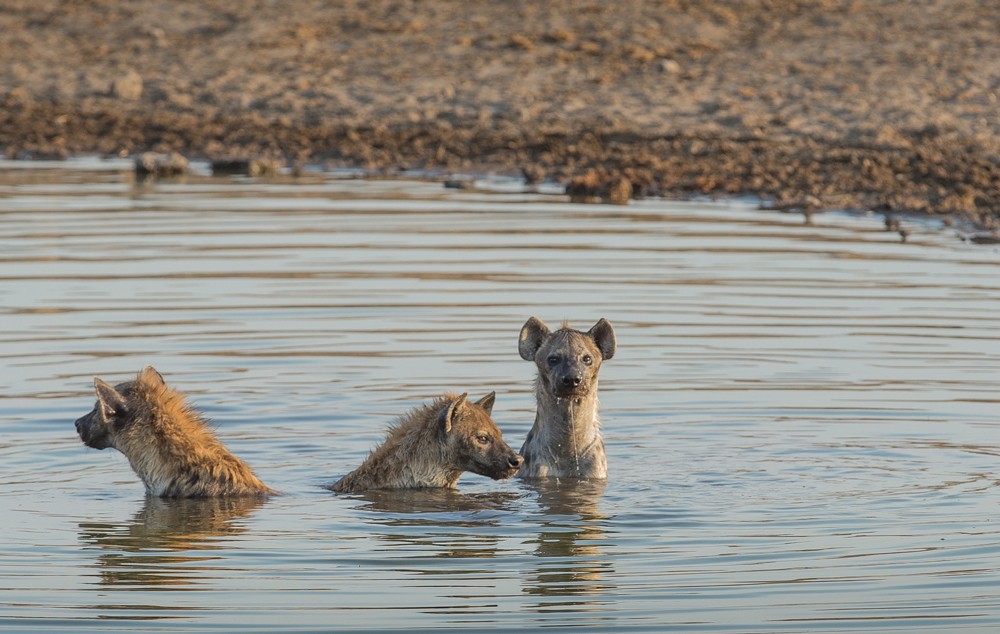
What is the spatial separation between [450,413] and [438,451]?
32 centimetres

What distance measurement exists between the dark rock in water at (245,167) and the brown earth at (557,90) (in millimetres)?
776

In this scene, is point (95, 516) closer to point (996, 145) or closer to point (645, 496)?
point (645, 496)

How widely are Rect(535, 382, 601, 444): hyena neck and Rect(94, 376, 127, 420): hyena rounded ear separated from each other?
90.0 inches

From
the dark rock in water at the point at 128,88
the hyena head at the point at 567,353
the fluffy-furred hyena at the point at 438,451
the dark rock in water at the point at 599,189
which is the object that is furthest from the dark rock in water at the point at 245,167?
the fluffy-furred hyena at the point at 438,451

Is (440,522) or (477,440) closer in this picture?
(440,522)

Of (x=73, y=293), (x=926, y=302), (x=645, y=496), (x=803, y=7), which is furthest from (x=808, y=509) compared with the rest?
(x=803, y=7)

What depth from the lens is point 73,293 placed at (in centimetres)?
1486

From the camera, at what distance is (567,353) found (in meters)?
10.2

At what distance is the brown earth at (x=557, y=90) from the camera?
2064cm

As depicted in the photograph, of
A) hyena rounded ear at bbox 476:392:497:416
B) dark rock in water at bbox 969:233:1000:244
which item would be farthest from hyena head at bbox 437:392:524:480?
dark rock in water at bbox 969:233:1000:244

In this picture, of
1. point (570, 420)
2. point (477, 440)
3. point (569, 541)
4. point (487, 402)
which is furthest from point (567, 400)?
point (569, 541)

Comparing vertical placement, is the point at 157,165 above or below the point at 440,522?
above

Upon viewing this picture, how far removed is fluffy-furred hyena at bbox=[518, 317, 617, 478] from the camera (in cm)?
1019

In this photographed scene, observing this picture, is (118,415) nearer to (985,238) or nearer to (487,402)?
(487,402)
